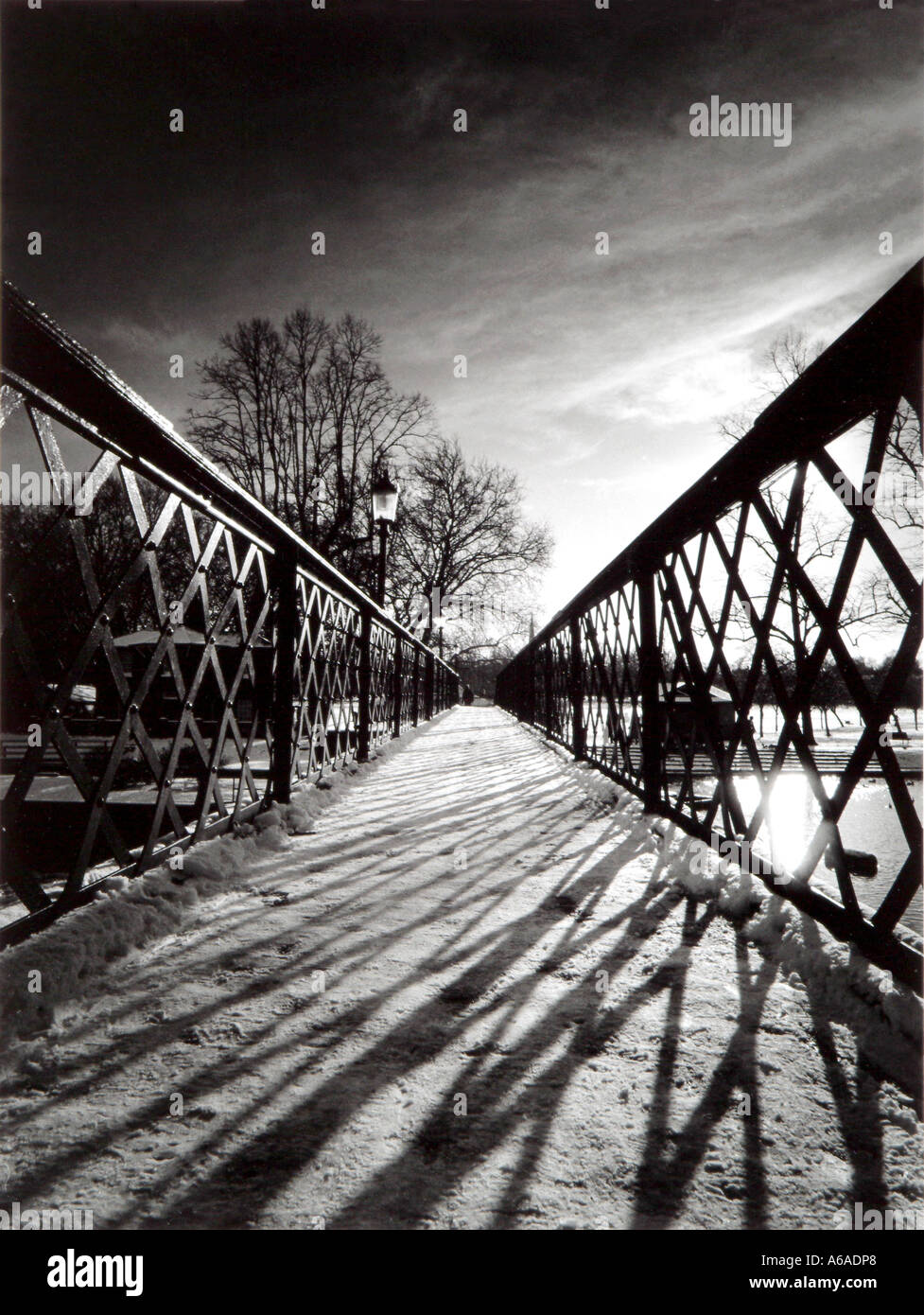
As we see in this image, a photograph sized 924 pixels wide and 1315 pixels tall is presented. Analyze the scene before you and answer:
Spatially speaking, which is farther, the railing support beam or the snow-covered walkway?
the railing support beam

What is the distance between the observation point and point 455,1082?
125 centimetres

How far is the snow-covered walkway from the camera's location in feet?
3.22

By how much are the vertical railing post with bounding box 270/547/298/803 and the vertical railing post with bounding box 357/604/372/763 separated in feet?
8.98

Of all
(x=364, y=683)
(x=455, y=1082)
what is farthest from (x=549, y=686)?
(x=455, y=1082)

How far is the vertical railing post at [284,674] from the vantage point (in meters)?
3.78

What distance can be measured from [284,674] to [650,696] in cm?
219

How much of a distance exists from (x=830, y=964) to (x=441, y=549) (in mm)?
27420

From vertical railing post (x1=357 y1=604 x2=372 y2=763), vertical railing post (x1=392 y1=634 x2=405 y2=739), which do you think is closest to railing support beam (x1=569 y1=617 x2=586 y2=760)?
vertical railing post (x1=357 y1=604 x2=372 y2=763)

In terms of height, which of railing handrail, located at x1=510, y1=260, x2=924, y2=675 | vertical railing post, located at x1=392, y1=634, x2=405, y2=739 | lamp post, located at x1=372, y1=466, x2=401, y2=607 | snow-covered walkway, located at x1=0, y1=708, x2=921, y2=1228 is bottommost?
snow-covered walkway, located at x1=0, y1=708, x2=921, y2=1228

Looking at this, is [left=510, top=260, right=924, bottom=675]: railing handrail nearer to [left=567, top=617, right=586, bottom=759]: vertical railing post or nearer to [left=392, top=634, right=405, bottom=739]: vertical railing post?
[left=567, top=617, right=586, bottom=759]: vertical railing post

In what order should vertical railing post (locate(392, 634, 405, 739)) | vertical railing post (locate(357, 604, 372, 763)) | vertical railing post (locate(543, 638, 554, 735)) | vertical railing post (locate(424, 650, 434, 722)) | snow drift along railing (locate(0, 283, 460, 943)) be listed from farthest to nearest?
vertical railing post (locate(424, 650, 434, 722)), vertical railing post (locate(392, 634, 405, 739)), vertical railing post (locate(543, 638, 554, 735)), vertical railing post (locate(357, 604, 372, 763)), snow drift along railing (locate(0, 283, 460, 943))

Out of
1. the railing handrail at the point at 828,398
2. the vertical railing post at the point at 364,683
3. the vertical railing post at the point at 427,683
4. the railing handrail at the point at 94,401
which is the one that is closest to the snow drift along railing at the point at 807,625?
the railing handrail at the point at 828,398
